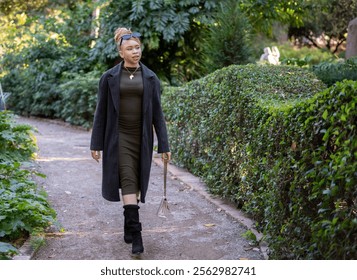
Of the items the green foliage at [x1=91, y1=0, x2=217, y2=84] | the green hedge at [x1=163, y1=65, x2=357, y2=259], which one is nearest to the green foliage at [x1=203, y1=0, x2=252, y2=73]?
the green hedge at [x1=163, y1=65, x2=357, y2=259]

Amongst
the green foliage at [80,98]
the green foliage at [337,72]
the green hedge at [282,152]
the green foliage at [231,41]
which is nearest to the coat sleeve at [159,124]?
the green hedge at [282,152]

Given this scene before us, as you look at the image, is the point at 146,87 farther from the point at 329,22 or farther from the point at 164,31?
the point at 329,22

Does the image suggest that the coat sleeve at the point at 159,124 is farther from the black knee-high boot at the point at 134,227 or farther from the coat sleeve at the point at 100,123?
the black knee-high boot at the point at 134,227

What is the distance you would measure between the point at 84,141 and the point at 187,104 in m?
5.30

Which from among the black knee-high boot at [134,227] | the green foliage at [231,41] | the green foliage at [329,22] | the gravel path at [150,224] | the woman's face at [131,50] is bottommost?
the gravel path at [150,224]

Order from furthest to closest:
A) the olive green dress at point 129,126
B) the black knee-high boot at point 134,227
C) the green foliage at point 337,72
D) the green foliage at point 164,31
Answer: the green foliage at point 164,31, the green foliage at point 337,72, the olive green dress at point 129,126, the black knee-high boot at point 134,227

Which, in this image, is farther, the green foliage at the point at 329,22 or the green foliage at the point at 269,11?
the green foliage at the point at 329,22

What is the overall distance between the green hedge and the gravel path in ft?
0.93

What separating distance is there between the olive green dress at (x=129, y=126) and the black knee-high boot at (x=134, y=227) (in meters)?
0.16

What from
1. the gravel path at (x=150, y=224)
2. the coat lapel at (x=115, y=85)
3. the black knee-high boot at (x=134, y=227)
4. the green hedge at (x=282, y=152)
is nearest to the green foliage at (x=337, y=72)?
the green hedge at (x=282, y=152)

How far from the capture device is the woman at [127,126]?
516 cm

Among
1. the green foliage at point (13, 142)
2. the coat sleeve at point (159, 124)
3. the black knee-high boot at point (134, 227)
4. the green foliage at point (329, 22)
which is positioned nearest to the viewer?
the black knee-high boot at point (134, 227)

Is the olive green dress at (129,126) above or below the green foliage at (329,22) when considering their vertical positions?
below

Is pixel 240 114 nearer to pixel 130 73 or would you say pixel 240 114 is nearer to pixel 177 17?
pixel 130 73
